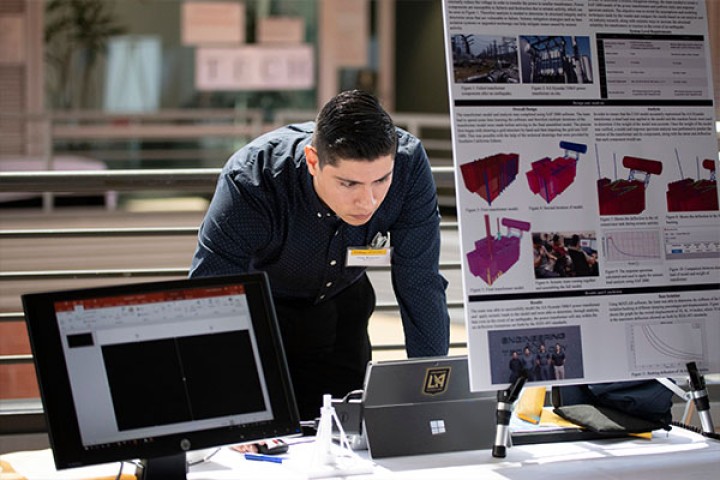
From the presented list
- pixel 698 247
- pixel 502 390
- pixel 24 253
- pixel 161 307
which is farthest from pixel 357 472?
pixel 24 253

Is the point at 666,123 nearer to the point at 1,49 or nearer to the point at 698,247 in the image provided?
the point at 698,247

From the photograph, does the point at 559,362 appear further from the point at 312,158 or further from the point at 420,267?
the point at 312,158

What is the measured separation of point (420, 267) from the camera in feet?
8.89

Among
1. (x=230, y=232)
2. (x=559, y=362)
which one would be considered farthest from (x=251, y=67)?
(x=559, y=362)

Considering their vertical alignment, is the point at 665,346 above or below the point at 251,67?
below

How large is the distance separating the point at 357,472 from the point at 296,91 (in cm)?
956

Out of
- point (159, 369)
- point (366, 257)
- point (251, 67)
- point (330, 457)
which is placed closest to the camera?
point (159, 369)

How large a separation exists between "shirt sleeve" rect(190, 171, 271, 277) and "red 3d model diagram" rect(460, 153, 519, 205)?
1.66ft

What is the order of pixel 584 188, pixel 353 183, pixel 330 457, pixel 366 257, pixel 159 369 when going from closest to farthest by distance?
pixel 159 369
pixel 330 457
pixel 353 183
pixel 584 188
pixel 366 257

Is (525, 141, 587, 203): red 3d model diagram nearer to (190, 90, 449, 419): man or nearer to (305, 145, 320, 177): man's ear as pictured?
(190, 90, 449, 419): man

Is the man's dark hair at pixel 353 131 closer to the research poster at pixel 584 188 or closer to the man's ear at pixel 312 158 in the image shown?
the man's ear at pixel 312 158

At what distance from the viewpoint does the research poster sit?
2363mm

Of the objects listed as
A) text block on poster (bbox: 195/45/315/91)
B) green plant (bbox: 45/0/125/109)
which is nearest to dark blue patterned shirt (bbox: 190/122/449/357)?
text block on poster (bbox: 195/45/315/91)

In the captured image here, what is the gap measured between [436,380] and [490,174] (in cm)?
47
